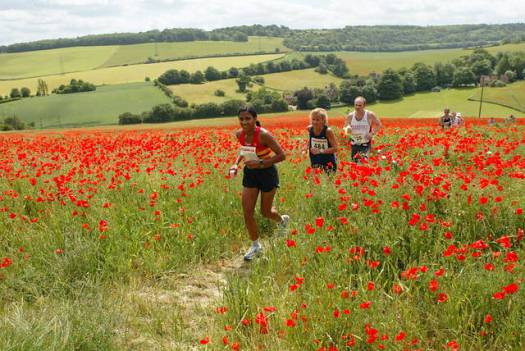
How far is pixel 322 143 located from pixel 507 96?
45.8 metres

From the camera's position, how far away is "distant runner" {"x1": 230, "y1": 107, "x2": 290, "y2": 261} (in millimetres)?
5277

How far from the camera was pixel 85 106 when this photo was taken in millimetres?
60031

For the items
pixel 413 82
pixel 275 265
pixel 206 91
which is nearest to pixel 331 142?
pixel 275 265

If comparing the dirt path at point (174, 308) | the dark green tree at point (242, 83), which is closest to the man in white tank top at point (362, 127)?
the dirt path at point (174, 308)

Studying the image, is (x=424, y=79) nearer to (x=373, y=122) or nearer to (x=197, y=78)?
(x=197, y=78)

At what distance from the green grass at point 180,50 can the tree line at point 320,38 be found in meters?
9.63

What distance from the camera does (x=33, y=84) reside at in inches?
3078

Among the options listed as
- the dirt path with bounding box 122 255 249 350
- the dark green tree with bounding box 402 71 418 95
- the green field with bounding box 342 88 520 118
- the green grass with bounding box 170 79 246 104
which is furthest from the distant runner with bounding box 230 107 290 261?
the dark green tree with bounding box 402 71 418 95

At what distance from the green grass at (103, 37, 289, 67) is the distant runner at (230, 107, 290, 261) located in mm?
101934

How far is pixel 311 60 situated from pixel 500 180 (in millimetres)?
87613

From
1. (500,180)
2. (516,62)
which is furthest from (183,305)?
(516,62)

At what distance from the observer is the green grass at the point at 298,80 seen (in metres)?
70.8

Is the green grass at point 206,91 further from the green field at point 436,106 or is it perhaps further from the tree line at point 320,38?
the tree line at point 320,38

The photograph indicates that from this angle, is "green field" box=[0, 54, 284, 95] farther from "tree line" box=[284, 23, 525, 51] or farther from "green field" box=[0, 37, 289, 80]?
"tree line" box=[284, 23, 525, 51]
